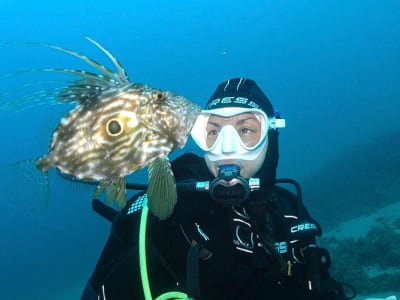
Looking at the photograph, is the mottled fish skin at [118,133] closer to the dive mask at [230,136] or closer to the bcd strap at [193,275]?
the bcd strap at [193,275]

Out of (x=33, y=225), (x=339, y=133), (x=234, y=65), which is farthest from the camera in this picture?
(x=234, y=65)

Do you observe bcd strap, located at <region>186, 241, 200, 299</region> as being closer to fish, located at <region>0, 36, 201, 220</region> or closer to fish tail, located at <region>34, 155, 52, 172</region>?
fish, located at <region>0, 36, 201, 220</region>

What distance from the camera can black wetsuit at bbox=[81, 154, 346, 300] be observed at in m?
3.08

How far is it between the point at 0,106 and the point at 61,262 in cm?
3816

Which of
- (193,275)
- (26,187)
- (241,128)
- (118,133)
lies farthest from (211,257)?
(118,133)

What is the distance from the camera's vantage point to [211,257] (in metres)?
3.24

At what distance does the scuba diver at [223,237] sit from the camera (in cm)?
309

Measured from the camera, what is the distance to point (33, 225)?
61938 mm

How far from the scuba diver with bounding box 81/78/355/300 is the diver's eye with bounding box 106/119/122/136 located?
1.37m

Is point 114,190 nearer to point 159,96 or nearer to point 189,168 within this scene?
point 159,96

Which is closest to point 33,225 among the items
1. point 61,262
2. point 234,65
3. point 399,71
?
point 61,262

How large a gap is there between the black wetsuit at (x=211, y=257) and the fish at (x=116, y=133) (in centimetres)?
128

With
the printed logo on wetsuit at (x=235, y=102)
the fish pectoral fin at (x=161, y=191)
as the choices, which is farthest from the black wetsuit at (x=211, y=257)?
Result: the fish pectoral fin at (x=161, y=191)

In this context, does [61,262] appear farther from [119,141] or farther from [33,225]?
[119,141]
